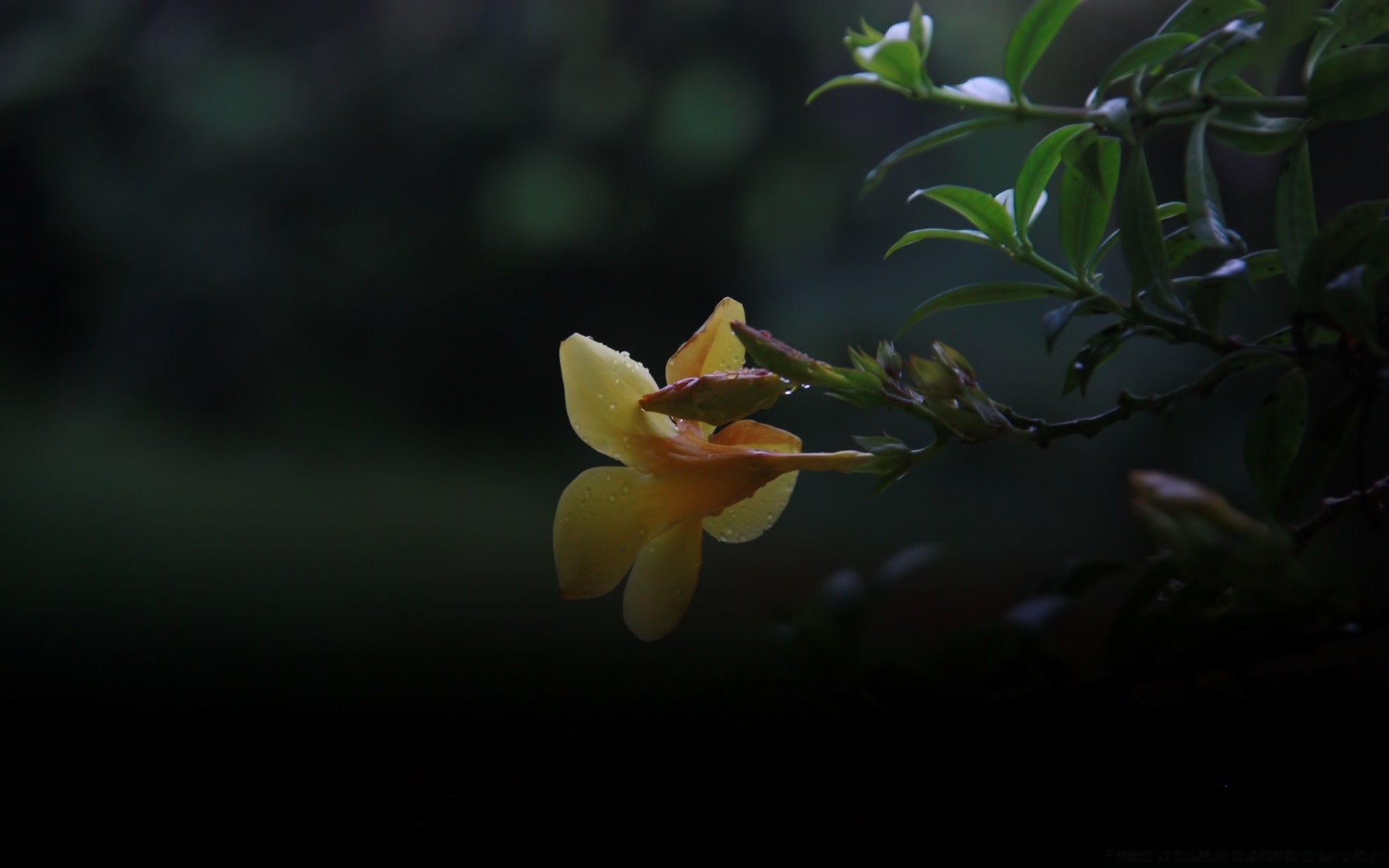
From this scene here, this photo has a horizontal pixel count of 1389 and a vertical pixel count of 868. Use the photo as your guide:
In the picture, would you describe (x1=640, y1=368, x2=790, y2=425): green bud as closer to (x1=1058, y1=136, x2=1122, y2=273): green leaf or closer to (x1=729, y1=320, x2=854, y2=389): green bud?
(x1=729, y1=320, x2=854, y2=389): green bud

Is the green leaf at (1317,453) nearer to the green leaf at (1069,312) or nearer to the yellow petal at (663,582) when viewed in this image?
the green leaf at (1069,312)

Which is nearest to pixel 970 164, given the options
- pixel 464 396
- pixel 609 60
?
pixel 609 60

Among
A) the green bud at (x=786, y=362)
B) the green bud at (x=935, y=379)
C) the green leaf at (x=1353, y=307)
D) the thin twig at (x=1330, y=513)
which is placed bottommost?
the thin twig at (x=1330, y=513)

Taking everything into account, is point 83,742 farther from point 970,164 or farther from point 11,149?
point 970,164

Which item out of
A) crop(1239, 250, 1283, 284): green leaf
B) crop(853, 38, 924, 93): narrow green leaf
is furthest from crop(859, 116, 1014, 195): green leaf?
crop(1239, 250, 1283, 284): green leaf

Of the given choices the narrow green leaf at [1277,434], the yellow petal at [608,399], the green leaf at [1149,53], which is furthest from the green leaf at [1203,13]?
the yellow petal at [608,399]

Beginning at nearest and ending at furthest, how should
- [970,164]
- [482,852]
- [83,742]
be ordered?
[482,852], [83,742], [970,164]

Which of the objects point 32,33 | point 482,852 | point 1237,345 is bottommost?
point 482,852
